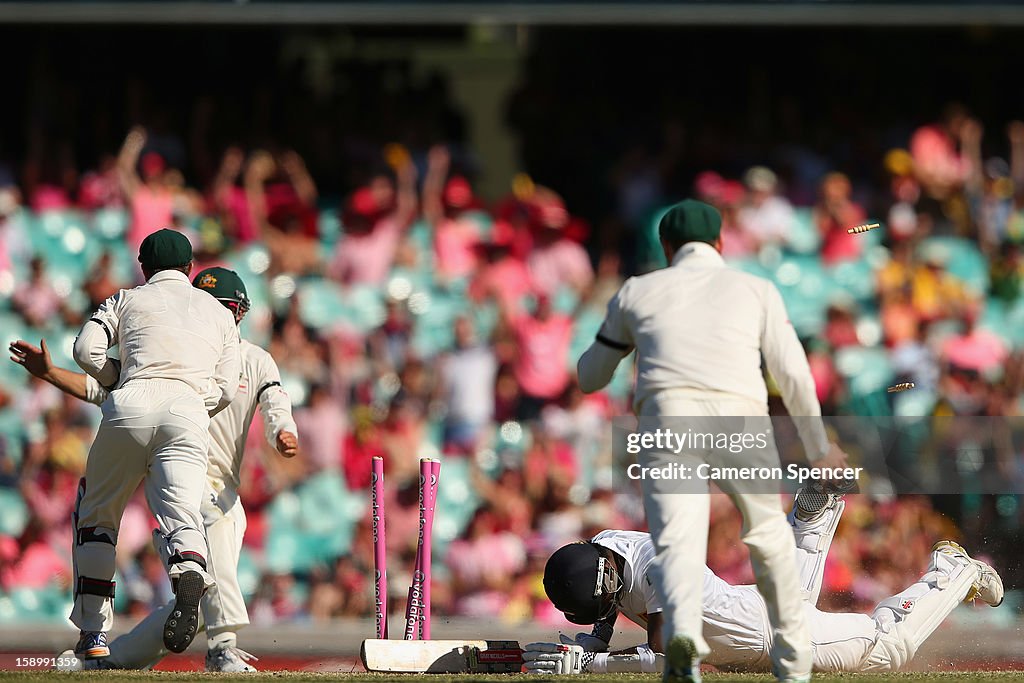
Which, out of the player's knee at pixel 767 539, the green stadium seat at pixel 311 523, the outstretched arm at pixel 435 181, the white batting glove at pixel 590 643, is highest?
the outstretched arm at pixel 435 181

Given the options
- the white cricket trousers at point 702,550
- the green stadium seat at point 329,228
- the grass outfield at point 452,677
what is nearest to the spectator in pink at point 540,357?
the green stadium seat at point 329,228

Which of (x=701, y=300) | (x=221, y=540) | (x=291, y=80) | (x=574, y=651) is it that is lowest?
(x=574, y=651)

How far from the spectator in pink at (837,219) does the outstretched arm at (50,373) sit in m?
7.70

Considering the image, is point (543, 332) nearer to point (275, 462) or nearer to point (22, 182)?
point (275, 462)

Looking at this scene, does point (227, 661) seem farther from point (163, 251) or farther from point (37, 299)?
point (37, 299)

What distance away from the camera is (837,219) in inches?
537

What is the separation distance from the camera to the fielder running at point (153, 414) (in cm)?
720

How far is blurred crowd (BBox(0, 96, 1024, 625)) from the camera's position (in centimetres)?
1175

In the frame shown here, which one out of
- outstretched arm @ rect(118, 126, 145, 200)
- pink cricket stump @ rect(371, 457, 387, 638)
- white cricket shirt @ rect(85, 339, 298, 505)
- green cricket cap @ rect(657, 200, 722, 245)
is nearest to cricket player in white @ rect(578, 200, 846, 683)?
green cricket cap @ rect(657, 200, 722, 245)

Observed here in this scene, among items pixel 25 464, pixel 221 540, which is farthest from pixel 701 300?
pixel 25 464

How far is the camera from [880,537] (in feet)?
35.3

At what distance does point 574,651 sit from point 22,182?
321 inches

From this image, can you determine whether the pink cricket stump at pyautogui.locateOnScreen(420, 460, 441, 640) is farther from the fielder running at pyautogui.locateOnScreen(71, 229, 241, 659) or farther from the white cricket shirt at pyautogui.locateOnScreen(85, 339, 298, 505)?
the fielder running at pyautogui.locateOnScreen(71, 229, 241, 659)

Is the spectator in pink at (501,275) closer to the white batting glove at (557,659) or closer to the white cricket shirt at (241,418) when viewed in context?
the white cricket shirt at (241,418)
